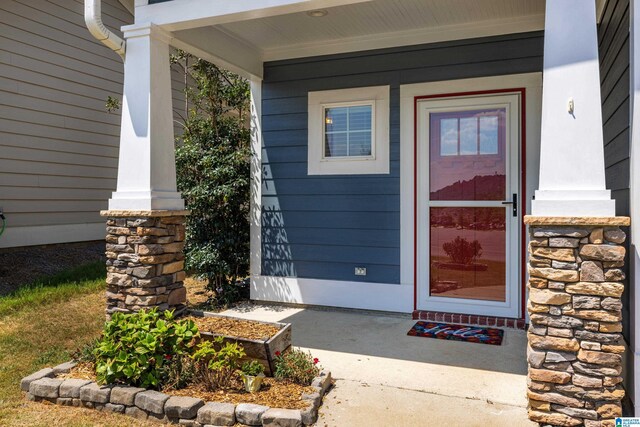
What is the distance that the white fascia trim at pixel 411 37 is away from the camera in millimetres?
4125

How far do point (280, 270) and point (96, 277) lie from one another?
2206 millimetres

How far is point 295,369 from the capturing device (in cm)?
283

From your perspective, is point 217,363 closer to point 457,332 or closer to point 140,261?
point 140,261

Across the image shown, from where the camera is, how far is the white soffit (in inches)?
155

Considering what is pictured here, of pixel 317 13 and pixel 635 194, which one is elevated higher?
pixel 317 13

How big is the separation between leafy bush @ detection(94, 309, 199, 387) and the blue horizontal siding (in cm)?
219

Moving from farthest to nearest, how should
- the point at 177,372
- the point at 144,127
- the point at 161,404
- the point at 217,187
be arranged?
the point at 217,187 → the point at 144,127 → the point at 177,372 → the point at 161,404

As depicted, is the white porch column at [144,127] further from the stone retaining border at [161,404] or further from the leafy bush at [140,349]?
the stone retaining border at [161,404]

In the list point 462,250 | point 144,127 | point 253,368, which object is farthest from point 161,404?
point 462,250

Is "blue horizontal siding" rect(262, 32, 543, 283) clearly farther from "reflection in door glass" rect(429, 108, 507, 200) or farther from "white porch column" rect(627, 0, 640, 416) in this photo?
"white porch column" rect(627, 0, 640, 416)

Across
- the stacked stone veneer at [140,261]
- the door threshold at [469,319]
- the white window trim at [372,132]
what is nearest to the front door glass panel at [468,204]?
the door threshold at [469,319]

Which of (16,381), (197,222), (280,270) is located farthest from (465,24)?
(16,381)

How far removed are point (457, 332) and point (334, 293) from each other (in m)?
1.35

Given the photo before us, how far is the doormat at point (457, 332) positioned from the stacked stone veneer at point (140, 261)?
212cm
